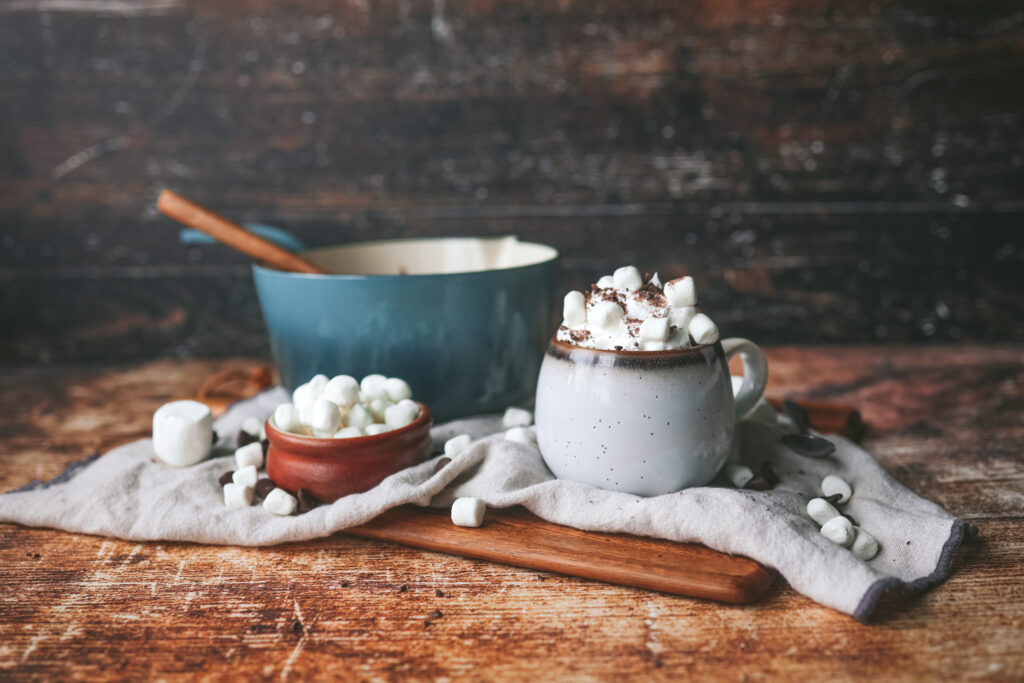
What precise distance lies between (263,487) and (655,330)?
17.5 inches

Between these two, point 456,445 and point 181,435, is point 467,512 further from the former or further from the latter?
point 181,435

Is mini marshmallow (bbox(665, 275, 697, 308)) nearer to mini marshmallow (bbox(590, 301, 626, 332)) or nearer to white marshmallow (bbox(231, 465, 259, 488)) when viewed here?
mini marshmallow (bbox(590, 301, 626, 332))

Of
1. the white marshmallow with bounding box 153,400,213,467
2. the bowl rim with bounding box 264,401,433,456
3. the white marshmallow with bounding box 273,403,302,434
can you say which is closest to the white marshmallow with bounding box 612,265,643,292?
the bowl rim with bounding box 264,401,433,456

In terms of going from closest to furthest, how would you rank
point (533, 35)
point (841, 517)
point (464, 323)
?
point (841, 517)
point (464, 323)
point (533, 35)

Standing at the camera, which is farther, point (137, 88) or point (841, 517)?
point (137, 88)

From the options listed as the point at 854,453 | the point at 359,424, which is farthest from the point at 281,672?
the point at 854,453

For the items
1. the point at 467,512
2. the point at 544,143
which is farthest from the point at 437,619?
the point at 544,143

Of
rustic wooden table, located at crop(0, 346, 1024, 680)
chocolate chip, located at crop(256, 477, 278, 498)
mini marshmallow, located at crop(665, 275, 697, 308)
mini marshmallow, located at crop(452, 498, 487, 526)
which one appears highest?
mini marshmallow, located at crop(665, 275, 697, 308)

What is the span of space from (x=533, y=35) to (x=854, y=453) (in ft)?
3.31

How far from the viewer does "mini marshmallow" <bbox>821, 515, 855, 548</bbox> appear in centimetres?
74

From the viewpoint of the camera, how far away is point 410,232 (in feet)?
5.31

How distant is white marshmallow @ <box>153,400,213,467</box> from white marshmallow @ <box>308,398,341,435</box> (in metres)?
0.19

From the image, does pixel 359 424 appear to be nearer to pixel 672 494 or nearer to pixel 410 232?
pixel 672 494

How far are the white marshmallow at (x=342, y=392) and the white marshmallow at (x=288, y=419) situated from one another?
1.5 inches
